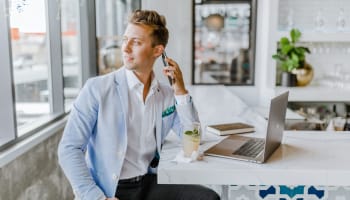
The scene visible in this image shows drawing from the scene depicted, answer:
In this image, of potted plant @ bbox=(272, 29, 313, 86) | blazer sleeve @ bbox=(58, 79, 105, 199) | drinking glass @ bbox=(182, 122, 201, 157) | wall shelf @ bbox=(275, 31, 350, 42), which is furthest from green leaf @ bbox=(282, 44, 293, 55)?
blazer sleeve @ bbox=(58, 79, 105, 199)

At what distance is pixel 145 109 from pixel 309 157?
696 millimetres

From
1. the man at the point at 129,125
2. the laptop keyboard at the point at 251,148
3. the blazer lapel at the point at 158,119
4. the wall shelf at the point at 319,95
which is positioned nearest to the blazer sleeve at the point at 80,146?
the man at the point at 129,125

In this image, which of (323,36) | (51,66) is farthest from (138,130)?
(323,36)

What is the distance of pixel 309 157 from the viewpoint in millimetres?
1505

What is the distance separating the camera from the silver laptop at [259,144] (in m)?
1.42

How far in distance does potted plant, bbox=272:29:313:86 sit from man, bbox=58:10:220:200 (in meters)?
2.53

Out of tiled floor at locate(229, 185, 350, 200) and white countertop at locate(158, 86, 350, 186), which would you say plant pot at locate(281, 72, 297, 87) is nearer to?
white countertop at locate(158, 86, 350, 186)

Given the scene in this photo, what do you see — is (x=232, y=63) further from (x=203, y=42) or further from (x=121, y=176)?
(x=121, y=176)

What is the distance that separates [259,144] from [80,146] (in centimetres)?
76

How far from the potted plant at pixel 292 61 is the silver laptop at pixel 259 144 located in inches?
96.7

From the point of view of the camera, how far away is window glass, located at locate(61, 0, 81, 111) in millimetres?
2943

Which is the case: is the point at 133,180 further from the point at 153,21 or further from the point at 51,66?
the point at 51,66

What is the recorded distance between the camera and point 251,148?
159 centimetres

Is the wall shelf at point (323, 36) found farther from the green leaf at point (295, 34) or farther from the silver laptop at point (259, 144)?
the silver laptop at point (259, 144)
